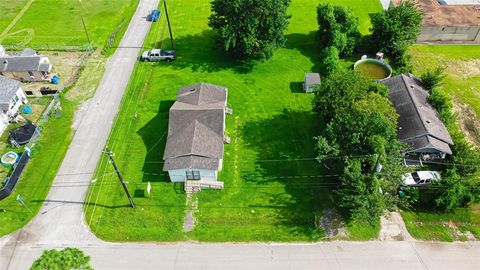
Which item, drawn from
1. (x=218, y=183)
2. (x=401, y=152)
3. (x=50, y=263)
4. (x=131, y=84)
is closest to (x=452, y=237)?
(x=401, y=152)

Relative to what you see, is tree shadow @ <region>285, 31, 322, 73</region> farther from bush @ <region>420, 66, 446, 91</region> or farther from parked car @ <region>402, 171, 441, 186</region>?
parked car @ <region>402, 171, 441, 186</region>

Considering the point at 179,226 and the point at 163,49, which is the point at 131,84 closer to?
the point at 163,49

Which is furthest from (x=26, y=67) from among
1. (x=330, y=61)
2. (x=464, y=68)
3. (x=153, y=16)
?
(x=464, y=68)

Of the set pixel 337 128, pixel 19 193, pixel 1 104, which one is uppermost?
pixel 337 128

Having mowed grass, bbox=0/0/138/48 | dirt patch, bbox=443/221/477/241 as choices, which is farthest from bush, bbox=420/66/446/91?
mowed grass, bbox=0/0/138/48

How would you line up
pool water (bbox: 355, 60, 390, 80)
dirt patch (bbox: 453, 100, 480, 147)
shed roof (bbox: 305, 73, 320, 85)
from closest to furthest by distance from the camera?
dirt patch (bbox: 453, 100, 480, 147) → shed roof (bbox: 305, 73, 320, 85) → pool water (bbox: 355, 60, 390, 80)

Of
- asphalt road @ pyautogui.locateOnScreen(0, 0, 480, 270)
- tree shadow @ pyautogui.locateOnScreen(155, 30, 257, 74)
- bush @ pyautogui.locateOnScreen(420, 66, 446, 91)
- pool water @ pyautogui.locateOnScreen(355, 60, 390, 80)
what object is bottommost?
asphalt road @ pyautogui.locateOnScreen(0, 0, 480, 270)

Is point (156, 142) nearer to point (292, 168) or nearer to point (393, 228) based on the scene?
point (292, 168)
